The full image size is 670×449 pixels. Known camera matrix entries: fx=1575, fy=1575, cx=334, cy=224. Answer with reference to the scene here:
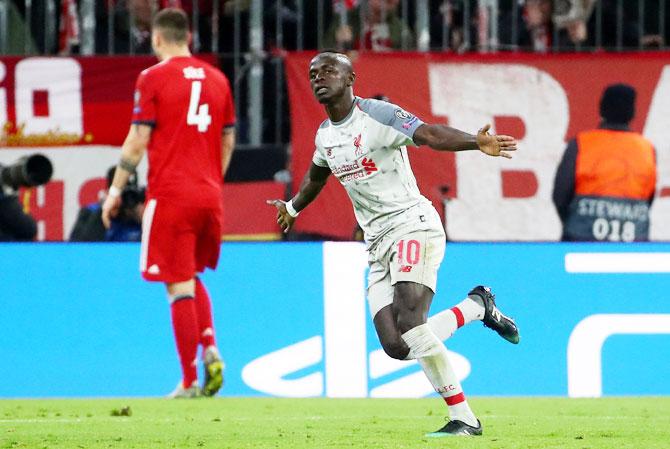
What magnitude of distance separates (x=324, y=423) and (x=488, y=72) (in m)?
5.15

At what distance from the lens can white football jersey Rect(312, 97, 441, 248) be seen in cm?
757

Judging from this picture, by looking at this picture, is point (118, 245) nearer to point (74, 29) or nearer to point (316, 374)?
point (316, 374)

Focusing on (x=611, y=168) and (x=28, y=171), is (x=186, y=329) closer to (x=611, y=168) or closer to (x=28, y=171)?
(x=28, y=171)

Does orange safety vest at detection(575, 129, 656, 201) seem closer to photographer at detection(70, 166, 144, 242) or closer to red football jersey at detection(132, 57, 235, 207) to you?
red football jersey at detection(132, 57, 235, 207)

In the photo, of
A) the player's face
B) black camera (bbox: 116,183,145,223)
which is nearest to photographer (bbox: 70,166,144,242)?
black camera (bbox: 116,183,145,223)

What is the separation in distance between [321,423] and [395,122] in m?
1.80

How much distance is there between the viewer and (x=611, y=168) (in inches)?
440

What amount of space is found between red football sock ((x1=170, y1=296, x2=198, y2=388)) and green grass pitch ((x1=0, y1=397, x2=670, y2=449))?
0.91 ft

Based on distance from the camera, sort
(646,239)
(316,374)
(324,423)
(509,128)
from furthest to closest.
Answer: (509,128), (646,239), (316,374), (324,423)

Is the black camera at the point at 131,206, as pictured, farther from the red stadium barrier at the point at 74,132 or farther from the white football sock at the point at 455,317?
the white football sock at the point at 455,317

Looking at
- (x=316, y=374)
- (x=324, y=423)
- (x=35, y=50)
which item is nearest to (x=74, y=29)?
(x=35, y=50)

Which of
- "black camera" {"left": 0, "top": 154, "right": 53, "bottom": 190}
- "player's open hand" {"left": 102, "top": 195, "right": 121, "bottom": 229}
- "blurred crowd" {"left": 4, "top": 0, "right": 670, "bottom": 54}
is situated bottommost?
"player's open hand" {"left": 102, "top": 195, "right": 121, "bottom": 229}

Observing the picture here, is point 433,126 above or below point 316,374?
above

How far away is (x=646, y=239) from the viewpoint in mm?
11273
